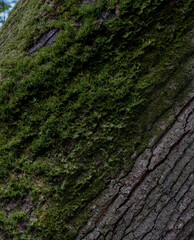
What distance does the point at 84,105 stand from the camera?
1602 mm

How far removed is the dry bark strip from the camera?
1491mm

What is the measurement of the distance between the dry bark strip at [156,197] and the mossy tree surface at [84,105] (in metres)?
0.10

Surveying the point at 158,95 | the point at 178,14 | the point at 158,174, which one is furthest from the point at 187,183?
the point at 178,14

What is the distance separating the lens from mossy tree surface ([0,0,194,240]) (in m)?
1.51

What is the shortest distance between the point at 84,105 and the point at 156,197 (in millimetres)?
936

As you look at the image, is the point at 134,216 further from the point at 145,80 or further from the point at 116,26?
the point at 116,26

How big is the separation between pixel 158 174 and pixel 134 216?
377 mm

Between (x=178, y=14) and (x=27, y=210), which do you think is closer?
(x=27, y=210)

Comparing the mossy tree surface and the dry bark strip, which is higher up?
the mossy tree surface

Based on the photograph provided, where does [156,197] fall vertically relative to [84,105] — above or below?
below

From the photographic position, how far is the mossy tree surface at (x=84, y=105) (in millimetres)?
1512

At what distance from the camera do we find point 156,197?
1.51 meters

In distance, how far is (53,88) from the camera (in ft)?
5.51

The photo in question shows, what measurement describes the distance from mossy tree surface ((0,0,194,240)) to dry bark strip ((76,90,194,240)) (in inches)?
3.9
